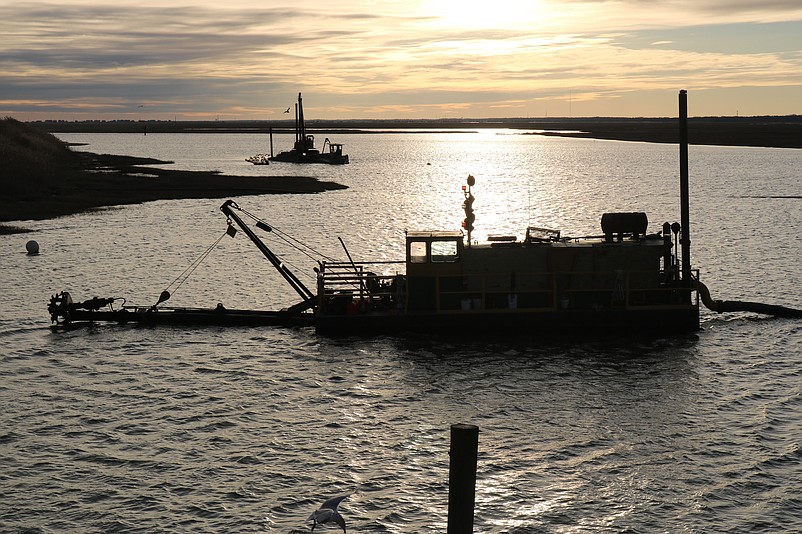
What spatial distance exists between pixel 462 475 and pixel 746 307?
94.1 ft

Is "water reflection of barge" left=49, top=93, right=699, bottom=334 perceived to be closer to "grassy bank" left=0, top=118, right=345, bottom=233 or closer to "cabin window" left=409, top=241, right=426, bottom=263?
"cabin window" left=409, top=241, right=426, bottom=263

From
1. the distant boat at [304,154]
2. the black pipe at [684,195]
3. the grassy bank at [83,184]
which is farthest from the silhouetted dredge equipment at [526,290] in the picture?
the distant boat at [304,154]

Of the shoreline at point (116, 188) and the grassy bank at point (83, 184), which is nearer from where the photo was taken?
the shoreline at point (116, 188)

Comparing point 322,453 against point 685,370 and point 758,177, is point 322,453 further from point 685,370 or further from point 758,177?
point 758,177

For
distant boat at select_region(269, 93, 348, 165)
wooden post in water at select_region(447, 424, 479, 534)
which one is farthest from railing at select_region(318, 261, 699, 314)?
distant boat at select_region(269, 93, 348, 165)

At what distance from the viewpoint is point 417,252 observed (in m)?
34.8

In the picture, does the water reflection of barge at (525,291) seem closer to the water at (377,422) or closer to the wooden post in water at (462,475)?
the water at (377,422)

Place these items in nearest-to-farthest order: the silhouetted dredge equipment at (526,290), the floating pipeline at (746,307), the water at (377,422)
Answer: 1. the water at (377,422)
2. the silhouetted dredge equipment at (526,290)
3. the floating pipeline at (746,307)

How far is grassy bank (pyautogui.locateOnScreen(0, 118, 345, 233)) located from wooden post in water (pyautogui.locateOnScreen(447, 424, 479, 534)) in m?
61.8

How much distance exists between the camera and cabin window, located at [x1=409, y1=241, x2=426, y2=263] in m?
34.7

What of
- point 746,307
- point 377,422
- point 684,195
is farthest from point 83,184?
point 377,422

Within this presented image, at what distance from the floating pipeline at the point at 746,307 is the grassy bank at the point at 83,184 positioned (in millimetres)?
52350

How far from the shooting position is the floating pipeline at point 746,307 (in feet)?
121

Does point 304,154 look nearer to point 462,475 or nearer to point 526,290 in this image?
point 526,290
